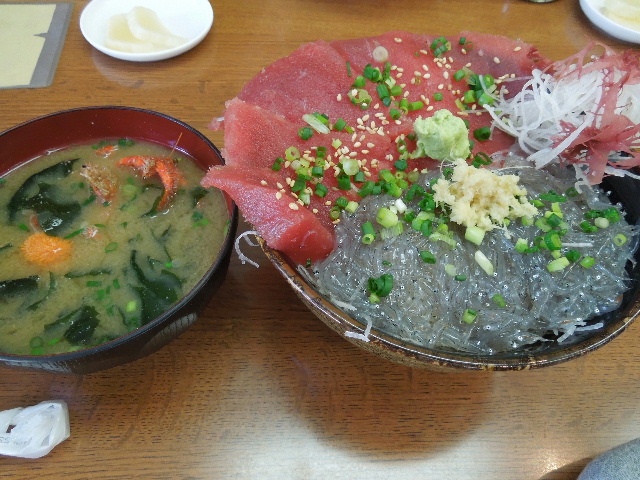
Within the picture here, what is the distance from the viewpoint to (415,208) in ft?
5.11

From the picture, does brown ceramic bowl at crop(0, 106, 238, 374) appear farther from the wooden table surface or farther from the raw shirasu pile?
the raw shirasu pile

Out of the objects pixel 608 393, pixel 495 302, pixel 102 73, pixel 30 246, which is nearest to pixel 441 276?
pixel 495 302

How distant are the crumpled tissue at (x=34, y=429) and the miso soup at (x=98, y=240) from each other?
0.21 meters

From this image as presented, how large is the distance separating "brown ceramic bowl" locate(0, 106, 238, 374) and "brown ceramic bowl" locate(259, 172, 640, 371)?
26cm

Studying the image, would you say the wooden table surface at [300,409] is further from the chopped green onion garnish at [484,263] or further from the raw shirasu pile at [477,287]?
the chopped green onion garnish at [484,263]

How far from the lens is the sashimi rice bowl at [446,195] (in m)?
1.40

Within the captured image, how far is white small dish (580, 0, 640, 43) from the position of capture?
284 cm

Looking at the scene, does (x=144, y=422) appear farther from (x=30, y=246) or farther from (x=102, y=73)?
(x=102, y=73)

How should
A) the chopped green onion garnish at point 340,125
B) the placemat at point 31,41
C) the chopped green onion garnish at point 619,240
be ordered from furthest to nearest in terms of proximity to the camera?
the placemat at point 31,41 < the chopped green onion garnish at point 340,125 < the chopped green onion garnish at point 619,240

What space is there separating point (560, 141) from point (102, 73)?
2.33 meters

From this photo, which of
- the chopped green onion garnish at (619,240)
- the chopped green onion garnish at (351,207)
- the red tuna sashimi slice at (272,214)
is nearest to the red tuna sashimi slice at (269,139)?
the red tuna sashimi slice at (272,214)

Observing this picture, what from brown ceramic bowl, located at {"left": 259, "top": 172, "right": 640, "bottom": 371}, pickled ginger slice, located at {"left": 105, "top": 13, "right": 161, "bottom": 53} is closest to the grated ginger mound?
brown ceramic bowl, located at {"left": 259, "top": 172, "right": 640, "bottom": 371}

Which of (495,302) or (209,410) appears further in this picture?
(209,410)

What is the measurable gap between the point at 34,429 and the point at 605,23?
11.6 ft
